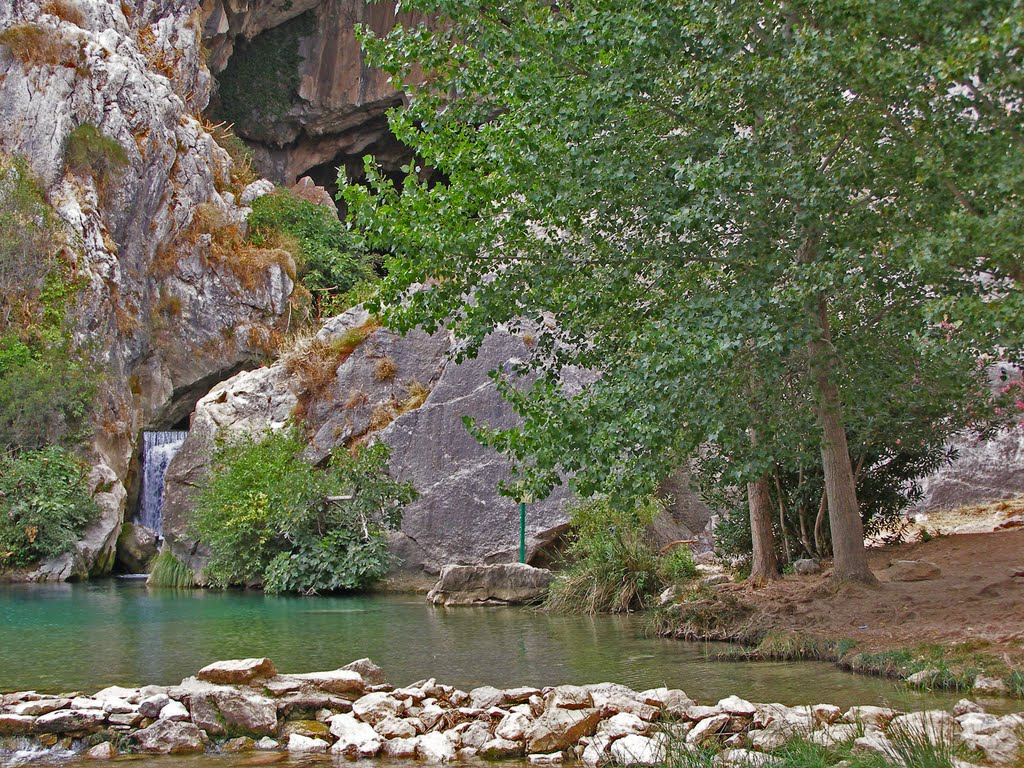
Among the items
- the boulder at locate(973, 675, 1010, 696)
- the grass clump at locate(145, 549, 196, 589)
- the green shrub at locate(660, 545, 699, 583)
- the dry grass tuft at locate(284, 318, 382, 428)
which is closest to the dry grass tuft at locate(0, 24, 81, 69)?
the dry grass tuft at locate(284, 318, 382, 428)

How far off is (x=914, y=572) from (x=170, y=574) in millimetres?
14169

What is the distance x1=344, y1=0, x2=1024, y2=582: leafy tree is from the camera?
278 inches

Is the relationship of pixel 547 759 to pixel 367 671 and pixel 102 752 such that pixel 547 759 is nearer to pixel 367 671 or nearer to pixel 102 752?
pixel 367 671

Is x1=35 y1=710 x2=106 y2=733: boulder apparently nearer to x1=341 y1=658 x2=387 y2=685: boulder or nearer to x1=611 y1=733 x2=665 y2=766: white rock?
x1=341 y1=658 x2=387 y2=685: boulder

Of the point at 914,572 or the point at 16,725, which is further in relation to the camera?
the point at 914,572

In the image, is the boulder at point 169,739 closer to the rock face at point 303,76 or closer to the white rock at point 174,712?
the white rock at point 174,712

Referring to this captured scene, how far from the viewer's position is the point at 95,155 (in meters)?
Answer: 25.0

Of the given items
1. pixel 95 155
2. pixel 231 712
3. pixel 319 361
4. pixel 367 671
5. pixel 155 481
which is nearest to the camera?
pixel 231 712

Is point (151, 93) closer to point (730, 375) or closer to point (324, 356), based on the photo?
point (324, 356)

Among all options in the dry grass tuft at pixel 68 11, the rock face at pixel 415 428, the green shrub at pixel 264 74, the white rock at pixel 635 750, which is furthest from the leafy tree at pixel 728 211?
the green shrub at pixel 264 74

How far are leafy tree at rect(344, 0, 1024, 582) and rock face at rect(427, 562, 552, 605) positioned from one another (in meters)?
3.88

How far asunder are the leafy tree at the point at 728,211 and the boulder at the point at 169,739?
4.02 meters

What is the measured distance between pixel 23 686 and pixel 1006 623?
7690mm

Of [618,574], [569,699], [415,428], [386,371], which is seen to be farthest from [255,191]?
[569,699]
